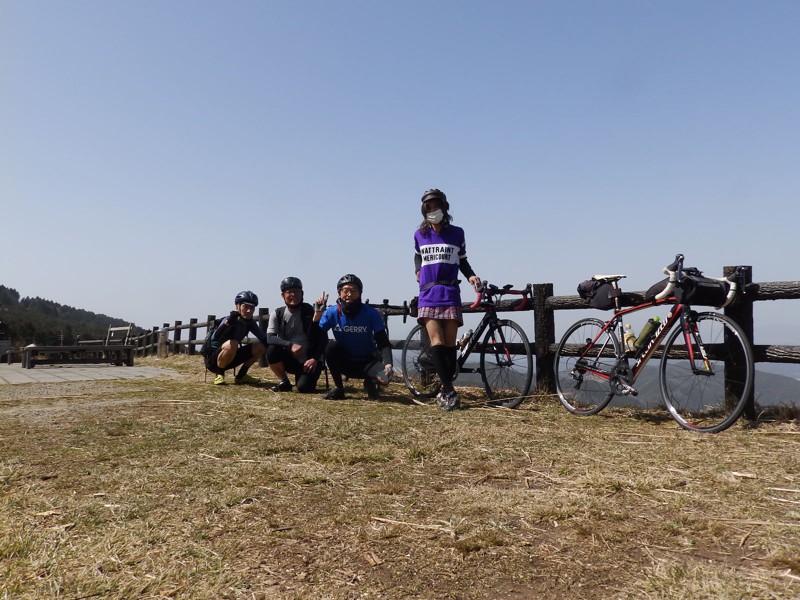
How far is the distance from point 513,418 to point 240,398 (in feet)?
10.4

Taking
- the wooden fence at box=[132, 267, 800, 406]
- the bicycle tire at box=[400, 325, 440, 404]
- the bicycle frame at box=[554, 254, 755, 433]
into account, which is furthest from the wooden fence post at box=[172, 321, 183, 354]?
the bicycle frame at box=[554, 254, 755, 433]

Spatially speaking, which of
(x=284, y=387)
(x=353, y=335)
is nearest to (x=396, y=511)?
(x=353, y=335)

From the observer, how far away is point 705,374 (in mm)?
4543

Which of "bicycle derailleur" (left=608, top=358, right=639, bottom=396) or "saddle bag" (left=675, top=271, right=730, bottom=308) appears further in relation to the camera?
"bicycle derailleur" (left=608, top=358, right=639, bottom=396)

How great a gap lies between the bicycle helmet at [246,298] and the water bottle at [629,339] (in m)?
5.30

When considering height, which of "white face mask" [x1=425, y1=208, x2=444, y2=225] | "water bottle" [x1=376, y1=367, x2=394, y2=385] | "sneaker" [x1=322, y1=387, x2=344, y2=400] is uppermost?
"white face mask" [x1=425, y1=208, x2=444, y2=225]

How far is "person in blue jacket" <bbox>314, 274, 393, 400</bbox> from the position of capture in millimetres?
6926

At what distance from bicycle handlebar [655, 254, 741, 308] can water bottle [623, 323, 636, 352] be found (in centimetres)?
54

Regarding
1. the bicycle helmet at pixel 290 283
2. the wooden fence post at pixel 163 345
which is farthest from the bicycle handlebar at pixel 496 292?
the wooden fence post at pixel 163 345

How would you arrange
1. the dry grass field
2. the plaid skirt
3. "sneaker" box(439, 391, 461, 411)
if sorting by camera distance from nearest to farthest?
the dry grass field → "sneaker" box(439, 391, 461, 411) → the plaid skirt

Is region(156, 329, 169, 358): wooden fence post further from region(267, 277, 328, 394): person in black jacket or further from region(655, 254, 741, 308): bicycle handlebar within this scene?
region(655, 254, 741, 308): bicycle handlebar

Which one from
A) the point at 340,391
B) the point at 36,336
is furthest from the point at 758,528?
the point at 36,336

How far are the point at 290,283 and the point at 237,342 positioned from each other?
1.37 m

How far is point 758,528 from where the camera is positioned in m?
2.24
